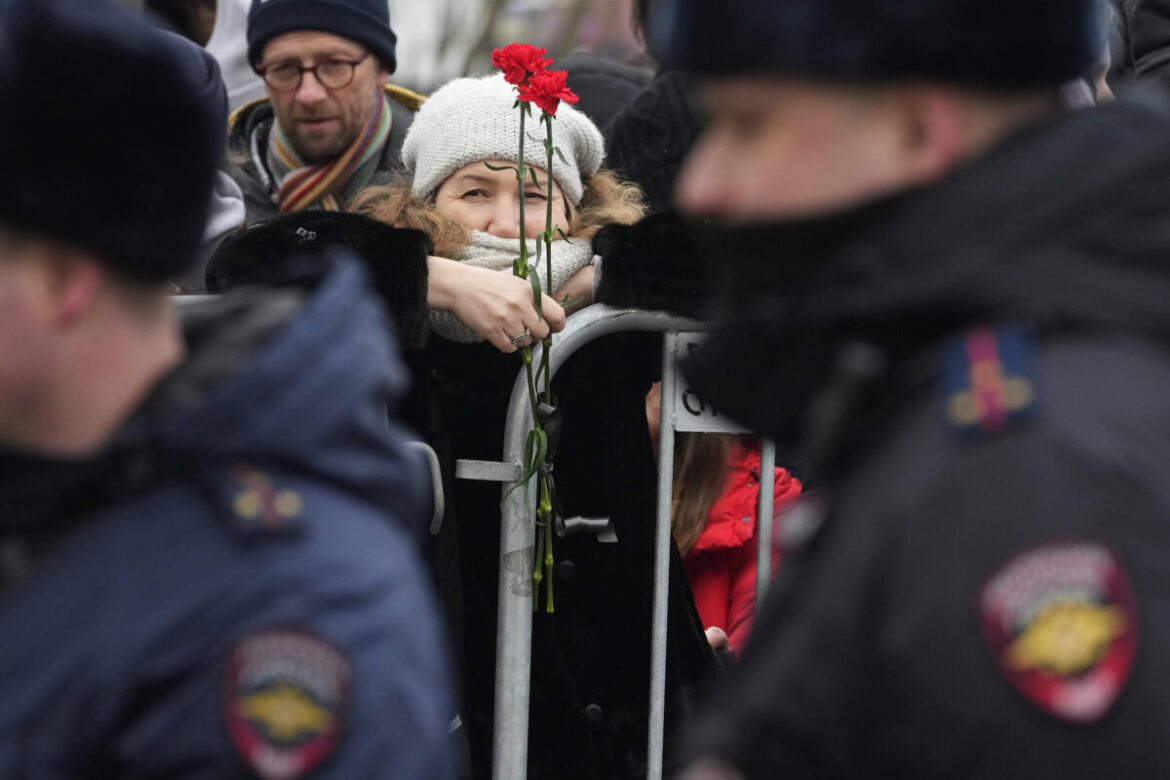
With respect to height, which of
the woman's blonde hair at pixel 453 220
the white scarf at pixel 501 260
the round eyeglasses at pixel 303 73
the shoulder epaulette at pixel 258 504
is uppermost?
the round eyeglasses at pixel 303 73

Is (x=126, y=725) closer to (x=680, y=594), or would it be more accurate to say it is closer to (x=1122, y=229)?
(x=1122, y=229)

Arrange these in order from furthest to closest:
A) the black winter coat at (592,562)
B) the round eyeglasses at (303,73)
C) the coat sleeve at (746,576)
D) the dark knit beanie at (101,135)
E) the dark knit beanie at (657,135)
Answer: the round eyeglasses at (303,73), the dark knit beanie at (657,135), the coat sleeve at (746,576), the black winter coat at (592,562), the dark knit beanie at (101,135)

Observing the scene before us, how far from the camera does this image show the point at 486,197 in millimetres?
3789

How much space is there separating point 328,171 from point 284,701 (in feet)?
10.4

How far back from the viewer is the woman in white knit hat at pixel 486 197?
345 cm

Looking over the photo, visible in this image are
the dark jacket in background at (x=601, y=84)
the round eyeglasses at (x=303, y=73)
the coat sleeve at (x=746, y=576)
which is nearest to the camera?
the coat sleeve at (x=746, y=576)

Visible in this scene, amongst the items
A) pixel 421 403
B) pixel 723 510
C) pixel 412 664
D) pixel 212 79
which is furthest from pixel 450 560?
pixel 412 664

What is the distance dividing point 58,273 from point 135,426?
0.16 metres

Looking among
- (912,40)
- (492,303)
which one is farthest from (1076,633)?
(492,303)

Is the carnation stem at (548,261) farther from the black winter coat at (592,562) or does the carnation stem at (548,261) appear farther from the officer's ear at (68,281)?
the officer's ear at (68,281)

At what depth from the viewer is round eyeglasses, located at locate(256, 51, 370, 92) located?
4559 mm

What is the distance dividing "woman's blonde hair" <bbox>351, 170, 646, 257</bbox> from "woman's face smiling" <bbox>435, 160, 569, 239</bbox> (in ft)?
0.13

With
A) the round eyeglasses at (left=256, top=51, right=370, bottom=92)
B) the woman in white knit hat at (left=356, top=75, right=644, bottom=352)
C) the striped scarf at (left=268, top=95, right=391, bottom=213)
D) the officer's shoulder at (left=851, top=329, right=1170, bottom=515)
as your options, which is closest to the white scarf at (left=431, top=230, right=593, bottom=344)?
the woman in white knit hat at (left=356, top=75, right=644, bottom=352)

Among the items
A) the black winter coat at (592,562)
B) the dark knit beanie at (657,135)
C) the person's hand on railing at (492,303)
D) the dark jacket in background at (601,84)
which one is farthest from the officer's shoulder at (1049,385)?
the dark jacket in background at (601,84)
